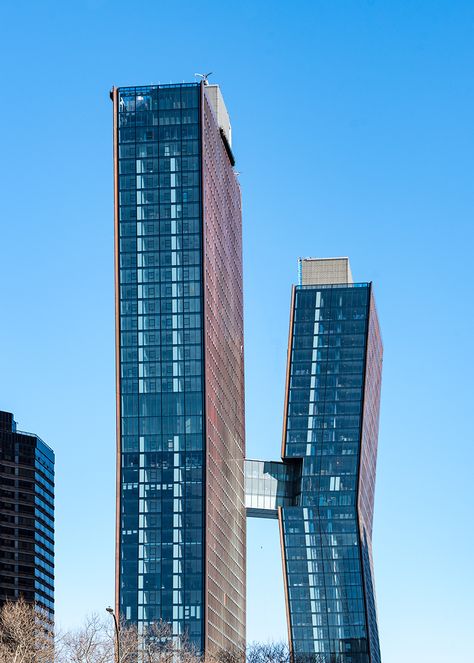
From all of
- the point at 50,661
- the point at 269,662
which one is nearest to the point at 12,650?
the point at 50,661

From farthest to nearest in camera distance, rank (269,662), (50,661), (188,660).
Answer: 1. (269,662)
2. (188,660)
3. (50,661)

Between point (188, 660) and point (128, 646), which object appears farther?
point (188, 660)

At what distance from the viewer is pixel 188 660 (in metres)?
179

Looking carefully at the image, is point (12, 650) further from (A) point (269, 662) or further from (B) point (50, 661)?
(A) point (269, 662)

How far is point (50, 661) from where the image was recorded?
527 feet

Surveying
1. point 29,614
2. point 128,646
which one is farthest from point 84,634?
point 29,614

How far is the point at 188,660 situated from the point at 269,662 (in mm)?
19352

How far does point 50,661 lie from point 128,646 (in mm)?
8398

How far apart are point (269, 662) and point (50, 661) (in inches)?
1653

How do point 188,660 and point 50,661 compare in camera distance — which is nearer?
point 50,661

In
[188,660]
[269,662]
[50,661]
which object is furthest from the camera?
[269,662]

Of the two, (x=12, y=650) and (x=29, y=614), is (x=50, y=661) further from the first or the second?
(x=29, y=614)

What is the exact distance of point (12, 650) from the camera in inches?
6467

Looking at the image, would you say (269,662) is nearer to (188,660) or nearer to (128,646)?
(188,660)
